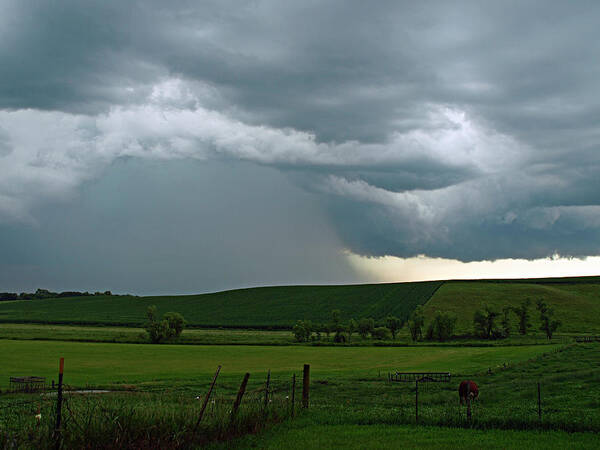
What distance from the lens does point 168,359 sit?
238 feet

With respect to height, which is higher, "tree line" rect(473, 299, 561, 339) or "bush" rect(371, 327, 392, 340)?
"tree line" rect(473, 299, 561, 339)

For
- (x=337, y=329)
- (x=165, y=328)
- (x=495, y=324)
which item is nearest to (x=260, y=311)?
(x=337, y=329)

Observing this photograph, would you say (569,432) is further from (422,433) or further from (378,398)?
(378,398)

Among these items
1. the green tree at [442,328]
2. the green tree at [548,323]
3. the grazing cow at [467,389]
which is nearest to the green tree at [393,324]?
the green tree at [442,328]

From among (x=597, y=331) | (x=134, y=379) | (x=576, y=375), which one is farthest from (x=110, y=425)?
(x=597, y=331)

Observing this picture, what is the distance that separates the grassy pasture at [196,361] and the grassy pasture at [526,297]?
53062 millimetres

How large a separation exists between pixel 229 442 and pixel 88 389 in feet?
92.5

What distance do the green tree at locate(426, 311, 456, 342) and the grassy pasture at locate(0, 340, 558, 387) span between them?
2426 cm

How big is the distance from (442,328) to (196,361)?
2581 inches

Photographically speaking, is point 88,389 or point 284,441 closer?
point 284,441

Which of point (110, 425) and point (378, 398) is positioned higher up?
point (110, 425)

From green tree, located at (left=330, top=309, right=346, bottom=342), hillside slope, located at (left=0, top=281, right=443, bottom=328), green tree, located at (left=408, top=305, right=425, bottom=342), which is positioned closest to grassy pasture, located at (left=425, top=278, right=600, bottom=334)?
hillside slope, located at (left=0, top=281, right=443, bottom=328)

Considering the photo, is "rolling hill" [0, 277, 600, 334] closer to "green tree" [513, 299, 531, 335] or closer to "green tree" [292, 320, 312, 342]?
"green tree" [513, 299, 531, 335]

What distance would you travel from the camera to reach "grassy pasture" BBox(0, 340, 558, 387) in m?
53.9
